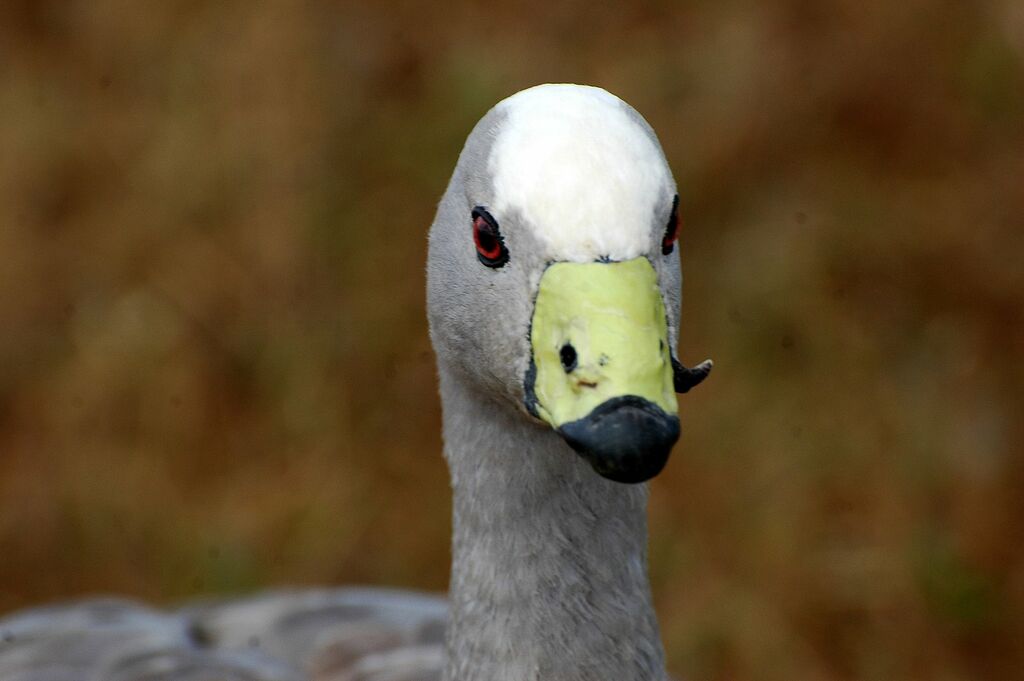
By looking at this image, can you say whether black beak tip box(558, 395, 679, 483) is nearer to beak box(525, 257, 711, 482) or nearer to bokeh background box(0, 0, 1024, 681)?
beak box(525, 257, 711, 482)

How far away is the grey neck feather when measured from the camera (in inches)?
84.2

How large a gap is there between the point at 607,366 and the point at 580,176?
0.84 feet

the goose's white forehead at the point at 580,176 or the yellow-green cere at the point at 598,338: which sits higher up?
the goose's white forehead at the point at 580,176

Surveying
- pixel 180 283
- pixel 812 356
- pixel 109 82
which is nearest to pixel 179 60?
pixel 109 82

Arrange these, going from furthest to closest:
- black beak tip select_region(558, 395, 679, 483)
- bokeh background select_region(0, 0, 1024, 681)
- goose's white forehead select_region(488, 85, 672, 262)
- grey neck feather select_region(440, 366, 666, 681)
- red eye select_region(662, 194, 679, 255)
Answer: bokeh background select_region(0, 0, 1024, 681)
grey neck feather select_region(440, 366, 666, 681)
red eye select_region(662, 194, 679, 255)
goose's white forehead select_region(488, 85, 672, 262)
black beak tip select_region(558, 395, 679, 483)

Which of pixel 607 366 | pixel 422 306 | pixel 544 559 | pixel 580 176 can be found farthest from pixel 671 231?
pixel 422 306

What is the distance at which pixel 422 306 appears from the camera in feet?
15.4

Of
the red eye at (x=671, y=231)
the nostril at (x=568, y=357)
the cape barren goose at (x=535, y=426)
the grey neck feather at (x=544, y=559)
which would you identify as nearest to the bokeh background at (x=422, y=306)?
the cape barren goose at (x=535, y=426)

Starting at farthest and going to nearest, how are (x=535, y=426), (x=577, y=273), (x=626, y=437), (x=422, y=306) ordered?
1. (x=422, y=306)
2. (x=535, y=426)
3. (x=577, y=273)
4. (x=626, y=437)

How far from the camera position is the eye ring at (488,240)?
1.87 metres

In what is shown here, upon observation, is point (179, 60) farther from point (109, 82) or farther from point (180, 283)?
point (180, 283)

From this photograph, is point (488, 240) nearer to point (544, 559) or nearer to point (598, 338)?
point (598, 338)

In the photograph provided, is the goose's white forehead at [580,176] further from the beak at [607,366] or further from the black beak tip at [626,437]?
the black beak tip at [626,437]

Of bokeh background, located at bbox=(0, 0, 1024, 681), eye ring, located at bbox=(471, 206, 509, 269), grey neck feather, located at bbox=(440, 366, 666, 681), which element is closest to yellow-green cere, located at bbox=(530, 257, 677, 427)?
eye ring, located at bbox=(471, 206, 509, 269)
